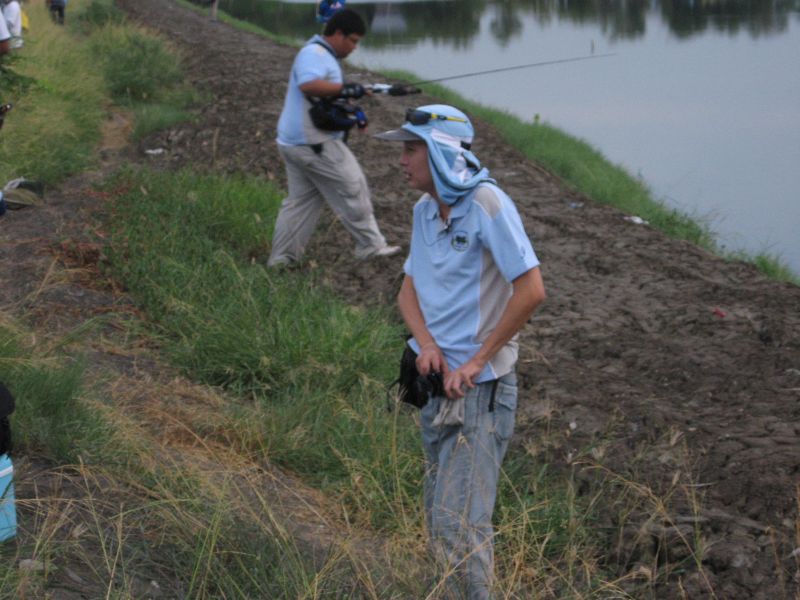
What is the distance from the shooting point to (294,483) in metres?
5.73

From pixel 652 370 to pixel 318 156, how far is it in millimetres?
Answer: 2684

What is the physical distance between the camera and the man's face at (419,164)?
4211mm

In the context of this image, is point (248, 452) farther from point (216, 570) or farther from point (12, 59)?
point (12, 59)

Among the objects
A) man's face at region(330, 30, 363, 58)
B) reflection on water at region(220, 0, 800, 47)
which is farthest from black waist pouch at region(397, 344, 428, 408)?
reflection on water at region(220, 0, 800, 47)

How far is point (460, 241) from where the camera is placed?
4152mm

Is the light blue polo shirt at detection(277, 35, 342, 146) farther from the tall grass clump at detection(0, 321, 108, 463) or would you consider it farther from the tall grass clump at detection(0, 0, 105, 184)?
the tall grass clump at detection(0, 0, 105, 184)

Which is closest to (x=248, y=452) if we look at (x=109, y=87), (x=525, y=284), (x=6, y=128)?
(x=525, y=284)

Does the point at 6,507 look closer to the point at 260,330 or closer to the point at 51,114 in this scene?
the point at 260,330

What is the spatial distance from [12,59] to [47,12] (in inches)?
513

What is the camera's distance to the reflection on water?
26.2 metres

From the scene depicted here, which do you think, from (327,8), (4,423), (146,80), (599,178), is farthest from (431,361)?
(146,80)

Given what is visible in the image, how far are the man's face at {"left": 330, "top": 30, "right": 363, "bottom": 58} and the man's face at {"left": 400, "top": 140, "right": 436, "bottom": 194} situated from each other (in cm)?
416

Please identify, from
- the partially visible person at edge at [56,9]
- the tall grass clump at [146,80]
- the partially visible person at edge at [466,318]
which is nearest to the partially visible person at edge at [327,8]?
the tall grass clump at [146,80]

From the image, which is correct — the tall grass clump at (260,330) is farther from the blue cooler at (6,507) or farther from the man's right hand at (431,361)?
the blue cooler at (6,507)
